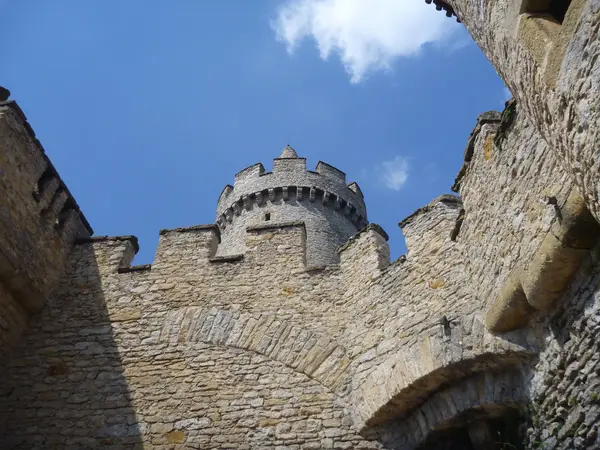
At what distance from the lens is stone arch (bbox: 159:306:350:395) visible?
19.6 feet

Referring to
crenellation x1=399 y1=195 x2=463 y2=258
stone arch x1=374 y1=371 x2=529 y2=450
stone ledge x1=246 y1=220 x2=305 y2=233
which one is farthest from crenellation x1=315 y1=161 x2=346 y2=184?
stone arch x1=374 y1=371 x2=529 y2=450

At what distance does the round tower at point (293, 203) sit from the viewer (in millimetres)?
13953

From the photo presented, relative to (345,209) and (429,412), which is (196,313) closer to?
→ (429,412)

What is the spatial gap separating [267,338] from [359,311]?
44.0 inches

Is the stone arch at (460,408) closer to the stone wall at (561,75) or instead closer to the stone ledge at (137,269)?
the stone wall at (561,75)

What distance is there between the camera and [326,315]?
6414 millimetres

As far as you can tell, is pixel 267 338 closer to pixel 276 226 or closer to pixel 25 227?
pixel 276 226

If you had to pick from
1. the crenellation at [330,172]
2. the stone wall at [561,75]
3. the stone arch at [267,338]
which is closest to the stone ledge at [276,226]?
the stone arch at [267,338]

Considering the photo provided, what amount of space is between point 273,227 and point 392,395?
3227 millimetres

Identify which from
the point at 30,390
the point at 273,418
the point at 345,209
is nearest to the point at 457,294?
the point at 273,418

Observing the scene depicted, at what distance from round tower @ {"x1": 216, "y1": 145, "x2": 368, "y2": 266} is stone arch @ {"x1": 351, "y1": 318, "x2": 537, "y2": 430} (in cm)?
782

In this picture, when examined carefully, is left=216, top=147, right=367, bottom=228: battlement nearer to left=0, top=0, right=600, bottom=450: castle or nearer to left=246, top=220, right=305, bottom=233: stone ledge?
left=0, top=0, right=600, bottom=450: castle

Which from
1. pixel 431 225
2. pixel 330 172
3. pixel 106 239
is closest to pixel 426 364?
pixel 431 225

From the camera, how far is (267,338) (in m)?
6.35
